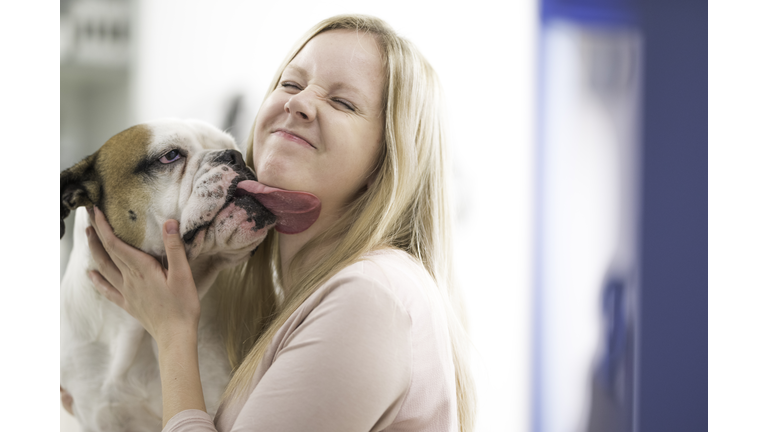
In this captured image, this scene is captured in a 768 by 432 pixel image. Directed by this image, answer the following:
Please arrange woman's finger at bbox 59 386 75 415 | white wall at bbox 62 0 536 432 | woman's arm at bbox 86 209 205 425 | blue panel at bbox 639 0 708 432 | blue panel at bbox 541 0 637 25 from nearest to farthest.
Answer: woman's arm at bbox 86 209 205 425
woman's finger at bbox 59 386 75 415
white wall at bbox 62 0 536 432
blue panel at bbox 639 0 708 432
blue panel at bbox 541 0 637 25

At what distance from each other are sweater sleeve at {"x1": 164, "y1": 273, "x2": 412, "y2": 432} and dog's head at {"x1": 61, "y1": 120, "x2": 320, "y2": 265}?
28 centimetres

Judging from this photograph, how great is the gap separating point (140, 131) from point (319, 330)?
60 cm

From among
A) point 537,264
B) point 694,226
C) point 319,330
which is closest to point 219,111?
point 319,330

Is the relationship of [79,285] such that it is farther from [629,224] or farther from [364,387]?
[629,224]

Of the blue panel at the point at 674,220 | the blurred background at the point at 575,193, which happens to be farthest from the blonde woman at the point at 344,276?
the blue panel at the point at 674,220

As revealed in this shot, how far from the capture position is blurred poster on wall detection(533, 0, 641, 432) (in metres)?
1.63

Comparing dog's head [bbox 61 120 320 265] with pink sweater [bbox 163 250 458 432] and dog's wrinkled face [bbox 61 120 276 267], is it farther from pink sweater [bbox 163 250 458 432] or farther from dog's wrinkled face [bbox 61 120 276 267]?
pink sweater [bbox 163 250 458 432]

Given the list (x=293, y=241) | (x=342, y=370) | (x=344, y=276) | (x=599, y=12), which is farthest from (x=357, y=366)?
(x=599, y=12)

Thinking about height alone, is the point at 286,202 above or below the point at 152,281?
above

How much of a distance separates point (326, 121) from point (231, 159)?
21 centimetres

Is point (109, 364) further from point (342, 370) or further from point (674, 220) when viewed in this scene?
point (674, 220)

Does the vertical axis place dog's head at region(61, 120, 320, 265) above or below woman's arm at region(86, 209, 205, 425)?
above

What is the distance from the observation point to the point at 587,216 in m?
1.67

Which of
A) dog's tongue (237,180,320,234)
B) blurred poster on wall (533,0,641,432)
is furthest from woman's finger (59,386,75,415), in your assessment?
blurred poster on wall (533,0,641,432)
